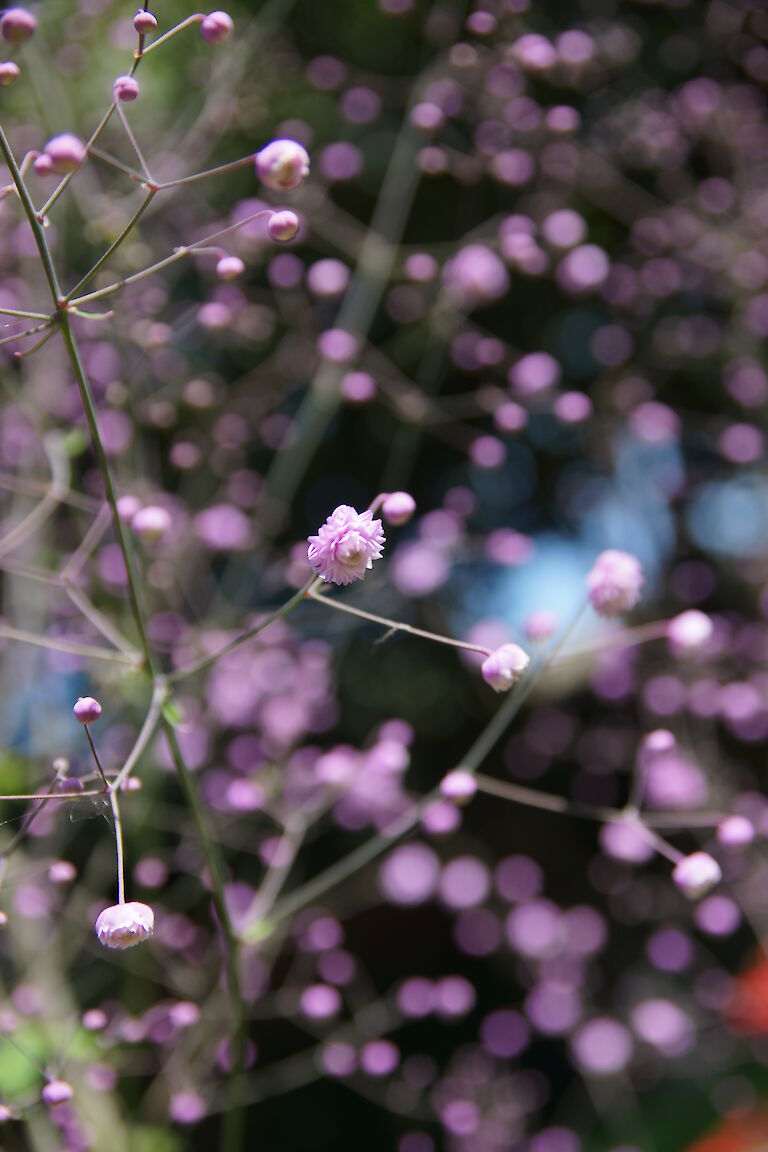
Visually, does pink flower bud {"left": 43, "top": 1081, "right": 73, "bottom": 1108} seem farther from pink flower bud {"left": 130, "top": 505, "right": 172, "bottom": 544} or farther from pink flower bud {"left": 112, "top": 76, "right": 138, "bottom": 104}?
pink flower bud {"left": 112, "top": 76, "right": 138, "bottom": 104}

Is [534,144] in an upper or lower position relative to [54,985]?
upper

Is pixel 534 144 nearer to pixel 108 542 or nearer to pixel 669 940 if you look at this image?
pixel 108 542

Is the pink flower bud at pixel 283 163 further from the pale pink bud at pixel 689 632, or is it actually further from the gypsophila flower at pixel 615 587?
the pale pink bud at pixel 689 632

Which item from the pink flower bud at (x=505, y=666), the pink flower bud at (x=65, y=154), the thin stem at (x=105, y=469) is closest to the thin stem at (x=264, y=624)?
the thin stem at (x=105, y=469)

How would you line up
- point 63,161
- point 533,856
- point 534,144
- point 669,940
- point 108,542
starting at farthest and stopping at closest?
point 533,856
point 669,940
point 534,144
point 108,542
point 63,161

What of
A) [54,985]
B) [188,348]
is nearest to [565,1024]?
[54,985]

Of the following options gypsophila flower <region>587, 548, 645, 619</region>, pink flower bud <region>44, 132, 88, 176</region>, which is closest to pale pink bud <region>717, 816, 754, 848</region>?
gypsophila flower <region>587, 548, 645, 619</region>
